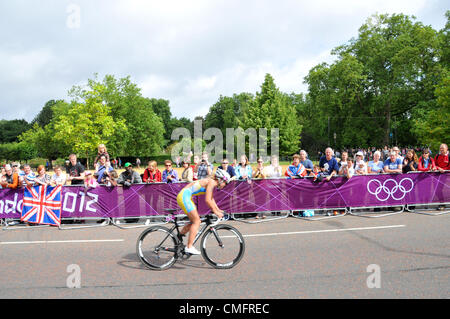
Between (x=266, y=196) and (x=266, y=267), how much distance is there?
15.6 feet

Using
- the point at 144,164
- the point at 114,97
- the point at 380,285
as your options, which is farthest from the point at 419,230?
the point at 144,164

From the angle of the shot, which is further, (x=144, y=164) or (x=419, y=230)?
(x=144, y=164)

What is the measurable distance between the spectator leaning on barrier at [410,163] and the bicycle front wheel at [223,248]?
791 cm

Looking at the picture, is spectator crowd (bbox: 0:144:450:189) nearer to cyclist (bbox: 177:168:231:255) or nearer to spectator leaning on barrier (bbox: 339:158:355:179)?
spectator leaning on barrier (bbox: 339:158:355:179)

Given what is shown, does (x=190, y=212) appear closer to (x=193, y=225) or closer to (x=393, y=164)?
(x=193, y=225)

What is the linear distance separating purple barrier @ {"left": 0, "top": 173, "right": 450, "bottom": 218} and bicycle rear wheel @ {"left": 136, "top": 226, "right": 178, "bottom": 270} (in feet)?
13.9

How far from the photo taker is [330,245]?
6562 millimetres

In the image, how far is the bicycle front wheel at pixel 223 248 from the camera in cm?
540

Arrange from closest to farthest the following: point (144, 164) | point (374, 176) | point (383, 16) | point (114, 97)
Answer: point (374, 176) < point (383, 16) < point (114, 97) < point (144, 164)

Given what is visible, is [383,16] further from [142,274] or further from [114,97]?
[142,274]

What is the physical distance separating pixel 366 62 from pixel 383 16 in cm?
603

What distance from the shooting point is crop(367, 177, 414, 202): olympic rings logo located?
1014 cm

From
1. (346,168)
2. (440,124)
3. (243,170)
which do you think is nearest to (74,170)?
(243,170)

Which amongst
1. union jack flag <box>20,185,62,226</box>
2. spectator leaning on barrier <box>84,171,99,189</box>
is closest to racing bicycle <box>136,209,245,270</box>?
spectator leaning on barrier <box>84,171,99,189</box>
